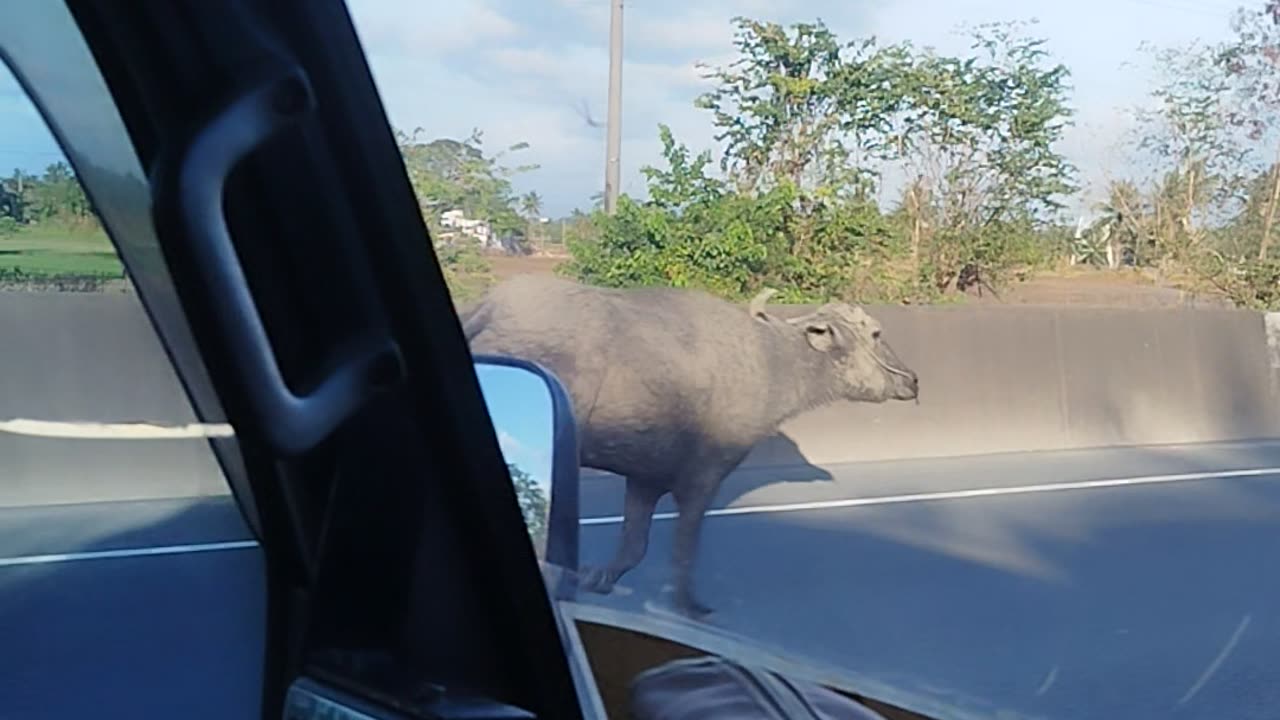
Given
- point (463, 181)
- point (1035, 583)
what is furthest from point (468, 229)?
point (1035, 583)

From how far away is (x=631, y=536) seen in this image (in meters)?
3.73

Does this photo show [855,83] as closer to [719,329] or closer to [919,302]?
[919,302]

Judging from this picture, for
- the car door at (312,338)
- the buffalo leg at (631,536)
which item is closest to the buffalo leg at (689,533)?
the buffalo leg at (631,536)

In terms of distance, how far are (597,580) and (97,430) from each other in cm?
129

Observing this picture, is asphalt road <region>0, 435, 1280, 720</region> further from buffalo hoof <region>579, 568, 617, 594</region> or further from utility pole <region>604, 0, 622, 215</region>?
utility pole <region>604, 0, 622, 215</region>

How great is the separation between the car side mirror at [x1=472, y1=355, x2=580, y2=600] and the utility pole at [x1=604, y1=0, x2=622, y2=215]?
10.3 ft

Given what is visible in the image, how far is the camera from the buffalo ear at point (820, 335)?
5734 mm

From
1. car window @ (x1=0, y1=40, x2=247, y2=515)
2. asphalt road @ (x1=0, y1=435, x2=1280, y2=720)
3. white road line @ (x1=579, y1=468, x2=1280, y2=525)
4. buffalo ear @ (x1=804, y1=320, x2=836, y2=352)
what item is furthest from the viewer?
buffalo ear @ (x1=804, y1=320, x2=836, y2=352)

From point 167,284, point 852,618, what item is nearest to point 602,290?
point 852,618

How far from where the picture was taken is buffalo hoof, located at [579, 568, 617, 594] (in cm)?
290

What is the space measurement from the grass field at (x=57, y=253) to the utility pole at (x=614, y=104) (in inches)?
125

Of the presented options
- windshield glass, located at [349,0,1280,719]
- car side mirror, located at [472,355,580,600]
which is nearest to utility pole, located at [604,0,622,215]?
windshield glass, located at [349,0,1280,719]

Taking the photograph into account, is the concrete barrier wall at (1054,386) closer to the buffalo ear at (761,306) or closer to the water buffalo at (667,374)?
the buffalo ear at (761,306)

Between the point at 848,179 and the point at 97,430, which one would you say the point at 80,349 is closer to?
the point at 97,430
